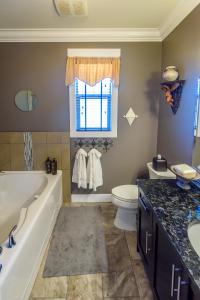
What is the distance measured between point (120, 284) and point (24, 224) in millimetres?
941

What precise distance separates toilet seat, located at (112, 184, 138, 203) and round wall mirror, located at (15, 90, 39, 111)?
1708 mm

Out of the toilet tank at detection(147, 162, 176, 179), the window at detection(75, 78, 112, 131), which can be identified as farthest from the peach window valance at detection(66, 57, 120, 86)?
the toilet tank at detection(147, 162, 176, 179)

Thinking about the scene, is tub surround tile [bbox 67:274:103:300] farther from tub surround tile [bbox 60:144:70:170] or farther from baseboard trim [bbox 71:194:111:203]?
tub surround tile [bbox 60:144:70:170]

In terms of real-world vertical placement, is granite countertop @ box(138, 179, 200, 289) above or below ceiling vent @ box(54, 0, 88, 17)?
below

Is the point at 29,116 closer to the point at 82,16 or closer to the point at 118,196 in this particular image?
the point at 82,16


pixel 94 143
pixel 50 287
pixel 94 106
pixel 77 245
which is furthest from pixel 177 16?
pixel 50 287

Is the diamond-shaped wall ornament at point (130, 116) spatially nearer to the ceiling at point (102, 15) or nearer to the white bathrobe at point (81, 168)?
the white bathrobe at point (81, 168)

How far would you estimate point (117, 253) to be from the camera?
2281 millimetres

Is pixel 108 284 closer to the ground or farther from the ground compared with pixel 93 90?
closer to the ground

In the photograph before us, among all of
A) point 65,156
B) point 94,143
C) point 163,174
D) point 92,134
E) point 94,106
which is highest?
point 94,106

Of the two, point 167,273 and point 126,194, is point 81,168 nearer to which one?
point 126,194

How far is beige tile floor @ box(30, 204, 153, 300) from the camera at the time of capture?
5.76 feet

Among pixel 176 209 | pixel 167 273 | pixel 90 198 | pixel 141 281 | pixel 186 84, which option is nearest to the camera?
pixel 167 273

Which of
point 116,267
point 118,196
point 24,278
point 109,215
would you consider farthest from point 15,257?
point 109,215
